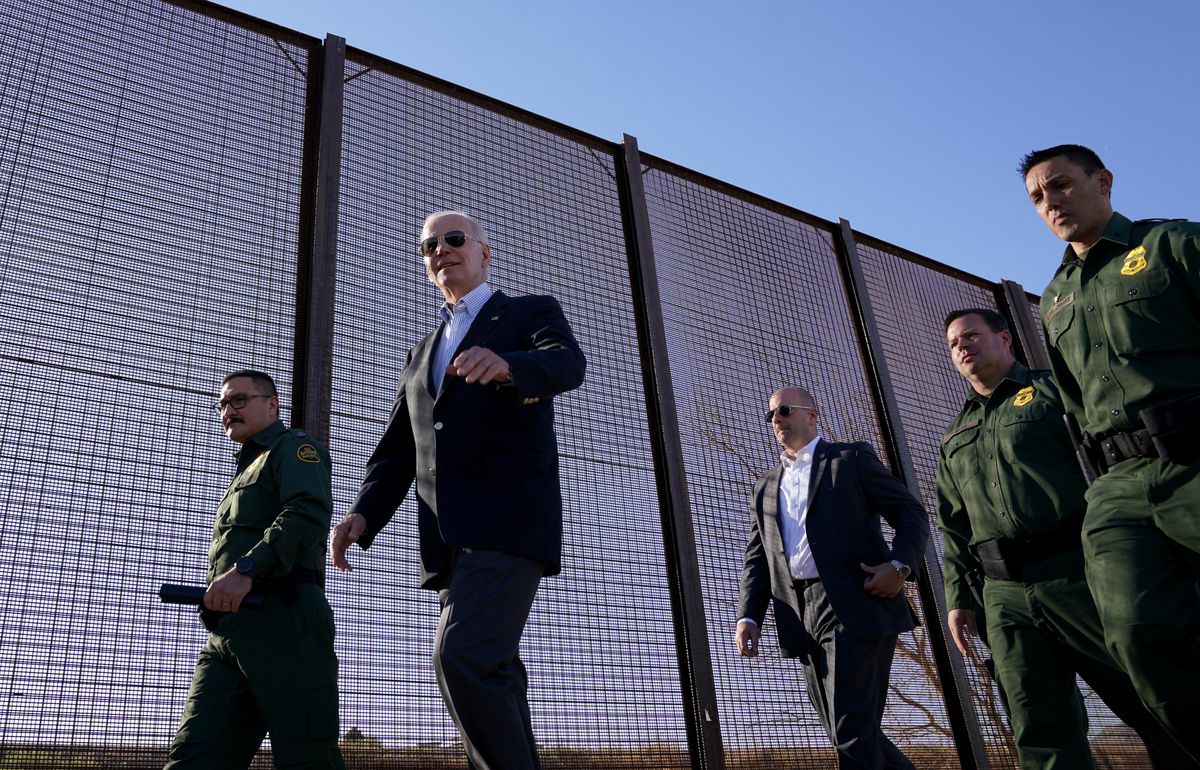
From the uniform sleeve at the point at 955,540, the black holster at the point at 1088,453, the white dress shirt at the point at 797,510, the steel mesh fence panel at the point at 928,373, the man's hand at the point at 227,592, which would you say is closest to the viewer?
the black holster at the point at 1088,453

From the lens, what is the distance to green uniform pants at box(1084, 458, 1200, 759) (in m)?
2.02

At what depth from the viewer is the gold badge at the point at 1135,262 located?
226 cm

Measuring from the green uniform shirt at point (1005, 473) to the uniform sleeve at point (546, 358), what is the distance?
165cm

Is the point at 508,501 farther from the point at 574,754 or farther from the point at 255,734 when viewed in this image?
the point at 574,754

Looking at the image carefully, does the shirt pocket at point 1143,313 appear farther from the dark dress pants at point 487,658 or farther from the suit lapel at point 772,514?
the suit lapel at point 772,514

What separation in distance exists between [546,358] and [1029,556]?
6.07ft

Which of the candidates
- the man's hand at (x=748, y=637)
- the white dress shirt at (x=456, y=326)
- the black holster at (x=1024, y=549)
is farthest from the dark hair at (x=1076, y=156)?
the man's hand at (x=748, y=637)

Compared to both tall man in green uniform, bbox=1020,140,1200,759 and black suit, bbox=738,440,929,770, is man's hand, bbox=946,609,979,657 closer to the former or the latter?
black suit, bbox=738,440,929,770

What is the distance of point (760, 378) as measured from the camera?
16.9 ft

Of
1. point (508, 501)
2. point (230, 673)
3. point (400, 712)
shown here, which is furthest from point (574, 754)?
point (508, 501)

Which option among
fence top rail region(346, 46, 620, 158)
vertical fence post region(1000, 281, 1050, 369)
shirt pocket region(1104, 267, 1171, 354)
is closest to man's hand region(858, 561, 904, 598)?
shirt pocket region(1104, 267, 1171, 354)

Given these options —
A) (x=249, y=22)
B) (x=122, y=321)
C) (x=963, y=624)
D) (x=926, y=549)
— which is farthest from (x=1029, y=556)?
(x=249, y=22)

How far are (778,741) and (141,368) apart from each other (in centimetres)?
308

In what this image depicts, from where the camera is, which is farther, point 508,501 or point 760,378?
point 760,378
